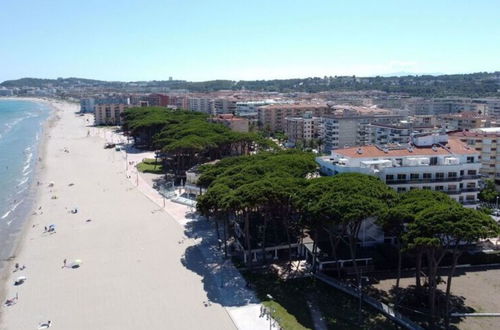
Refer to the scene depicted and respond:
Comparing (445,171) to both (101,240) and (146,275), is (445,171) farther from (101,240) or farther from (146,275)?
(101,240)

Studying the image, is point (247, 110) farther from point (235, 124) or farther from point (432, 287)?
point (432, 287)

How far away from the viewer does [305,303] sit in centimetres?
3438

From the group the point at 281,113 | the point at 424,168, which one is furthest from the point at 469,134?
the point at 281,113

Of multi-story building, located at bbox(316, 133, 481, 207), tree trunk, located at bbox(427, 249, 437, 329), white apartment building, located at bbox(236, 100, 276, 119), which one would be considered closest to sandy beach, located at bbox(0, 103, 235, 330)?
tree trunk, located at bbox(427, 249, 437, 329)

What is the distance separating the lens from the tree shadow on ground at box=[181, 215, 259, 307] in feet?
116

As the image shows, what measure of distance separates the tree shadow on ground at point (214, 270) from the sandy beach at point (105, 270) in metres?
0.74

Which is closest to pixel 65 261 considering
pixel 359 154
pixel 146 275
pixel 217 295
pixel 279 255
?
pixel 146 275

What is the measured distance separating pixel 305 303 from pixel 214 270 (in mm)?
9444

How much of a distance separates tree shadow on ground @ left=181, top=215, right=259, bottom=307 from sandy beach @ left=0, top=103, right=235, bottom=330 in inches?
28.9

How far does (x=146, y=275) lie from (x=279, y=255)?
11.8 metres

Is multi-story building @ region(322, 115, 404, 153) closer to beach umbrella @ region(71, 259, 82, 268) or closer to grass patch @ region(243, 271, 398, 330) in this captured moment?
grass patch @ region(243, 271, 398, 330)

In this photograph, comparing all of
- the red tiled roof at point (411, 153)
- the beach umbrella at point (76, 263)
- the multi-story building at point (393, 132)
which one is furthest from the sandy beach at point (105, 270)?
the multi-story building at point (393, 132)

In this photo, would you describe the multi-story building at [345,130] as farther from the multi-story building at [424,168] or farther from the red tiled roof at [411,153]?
the multi-story building at [424,168]

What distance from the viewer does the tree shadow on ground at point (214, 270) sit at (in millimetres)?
35500
